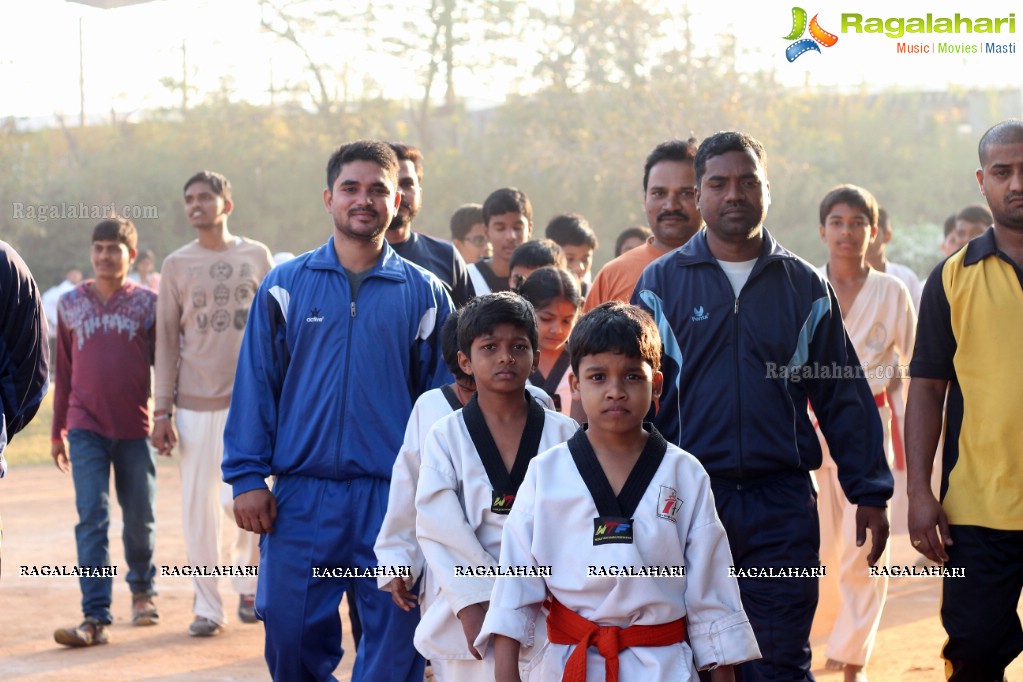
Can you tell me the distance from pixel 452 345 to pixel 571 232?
4.44 meters

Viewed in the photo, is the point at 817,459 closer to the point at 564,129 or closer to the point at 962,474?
the point at 962,474

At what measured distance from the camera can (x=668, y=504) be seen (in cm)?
383

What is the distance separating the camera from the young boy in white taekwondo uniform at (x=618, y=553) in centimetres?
372

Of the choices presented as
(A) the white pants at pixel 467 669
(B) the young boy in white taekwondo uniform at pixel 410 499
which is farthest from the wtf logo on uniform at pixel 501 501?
(A) the white pants at pixel 467 669

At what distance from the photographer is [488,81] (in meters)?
34.0

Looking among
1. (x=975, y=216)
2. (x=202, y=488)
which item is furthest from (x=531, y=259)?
(x=975, y=216)

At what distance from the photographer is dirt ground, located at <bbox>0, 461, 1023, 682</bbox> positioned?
7102 millimetres

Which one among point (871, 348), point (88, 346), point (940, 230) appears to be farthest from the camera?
point (940, 230)

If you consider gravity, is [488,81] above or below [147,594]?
above

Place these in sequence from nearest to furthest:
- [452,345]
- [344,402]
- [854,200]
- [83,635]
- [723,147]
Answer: [723,147] → [452,345] → [344,402] → [854,200] → [83,635]

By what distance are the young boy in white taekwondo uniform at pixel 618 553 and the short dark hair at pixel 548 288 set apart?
2324mm

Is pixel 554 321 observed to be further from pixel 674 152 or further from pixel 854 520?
pixel 854 520

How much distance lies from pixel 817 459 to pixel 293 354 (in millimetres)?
2109

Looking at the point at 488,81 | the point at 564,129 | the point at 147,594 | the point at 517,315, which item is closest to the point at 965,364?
the point at 517,315
